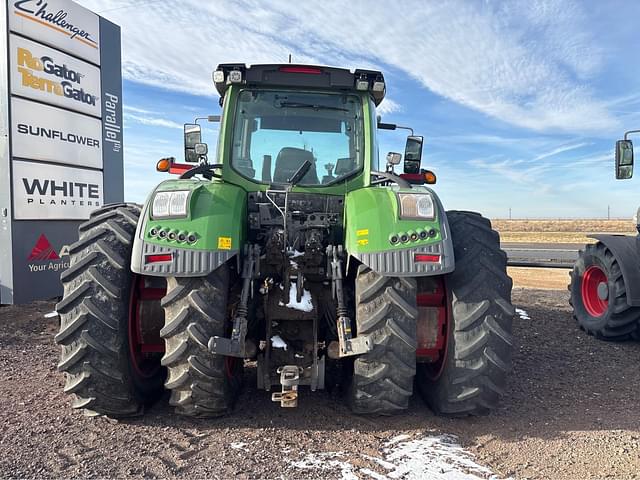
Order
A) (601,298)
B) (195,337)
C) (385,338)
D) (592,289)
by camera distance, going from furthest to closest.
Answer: (592,289), (601,298), (385,338), (195,337)

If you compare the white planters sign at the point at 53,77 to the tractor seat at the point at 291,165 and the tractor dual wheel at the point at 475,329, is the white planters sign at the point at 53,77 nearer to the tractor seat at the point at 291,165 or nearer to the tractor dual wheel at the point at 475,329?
the tractor seat at the point at 291,165

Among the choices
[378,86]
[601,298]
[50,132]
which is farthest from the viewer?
[50,132]

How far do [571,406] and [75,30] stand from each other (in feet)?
25.7

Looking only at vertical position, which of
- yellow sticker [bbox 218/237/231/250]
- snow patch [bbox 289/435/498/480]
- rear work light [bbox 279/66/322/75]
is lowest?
snow patch [bbox 289/435/498/480]

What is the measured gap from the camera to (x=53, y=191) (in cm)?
684

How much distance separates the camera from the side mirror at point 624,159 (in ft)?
18.4

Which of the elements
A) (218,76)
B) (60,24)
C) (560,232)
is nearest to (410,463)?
(218,76)

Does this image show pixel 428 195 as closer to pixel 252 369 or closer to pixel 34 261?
pixel 252 369

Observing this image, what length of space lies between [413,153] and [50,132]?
5.18m

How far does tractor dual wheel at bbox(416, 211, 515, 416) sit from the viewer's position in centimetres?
311

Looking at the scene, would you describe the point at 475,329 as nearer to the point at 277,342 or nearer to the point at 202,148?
the point at 277,342

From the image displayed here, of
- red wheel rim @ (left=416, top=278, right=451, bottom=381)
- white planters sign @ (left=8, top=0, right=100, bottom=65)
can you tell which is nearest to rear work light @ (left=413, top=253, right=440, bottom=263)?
red wheel rim @ (left=416, top=278, right=451, bottom=381)

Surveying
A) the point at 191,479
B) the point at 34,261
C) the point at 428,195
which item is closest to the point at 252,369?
the point at 191,479

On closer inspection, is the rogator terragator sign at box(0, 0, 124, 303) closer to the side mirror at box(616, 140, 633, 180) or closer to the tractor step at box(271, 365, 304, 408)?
the tractor step at box(271, 365, 304, 408)
